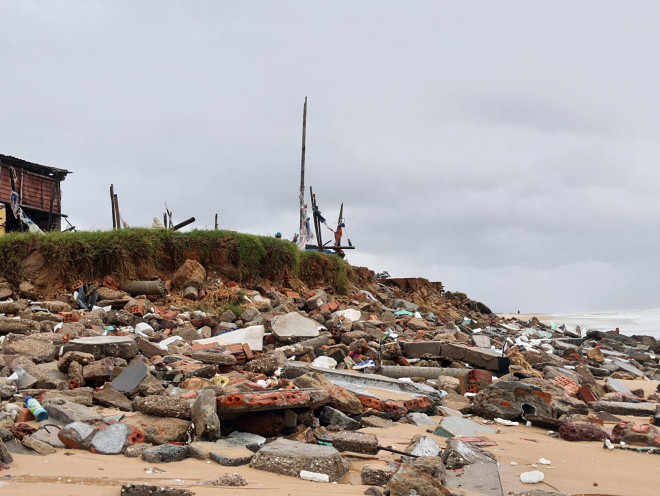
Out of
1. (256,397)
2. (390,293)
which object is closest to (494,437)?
(256,397)

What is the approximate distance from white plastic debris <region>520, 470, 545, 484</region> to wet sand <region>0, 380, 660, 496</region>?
0.04 m

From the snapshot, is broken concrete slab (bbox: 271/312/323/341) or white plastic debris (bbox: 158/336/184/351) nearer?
white plastic debris (bbox: 158/336/184/351)

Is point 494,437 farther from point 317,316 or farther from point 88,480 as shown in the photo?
point 317,316

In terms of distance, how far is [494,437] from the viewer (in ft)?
17.9

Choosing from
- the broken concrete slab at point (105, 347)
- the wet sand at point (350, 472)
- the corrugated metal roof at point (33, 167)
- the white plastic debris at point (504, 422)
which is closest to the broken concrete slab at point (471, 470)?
the wet sand at point (350, 472)

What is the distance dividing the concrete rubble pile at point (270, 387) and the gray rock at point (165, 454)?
13 mm

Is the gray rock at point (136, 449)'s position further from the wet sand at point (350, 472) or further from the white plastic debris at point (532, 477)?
the white plastic debris at point (532, 477)

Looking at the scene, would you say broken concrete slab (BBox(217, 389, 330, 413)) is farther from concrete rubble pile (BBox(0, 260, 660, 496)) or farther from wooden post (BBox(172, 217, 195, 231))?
wooden post (BBox(172, 217, 195, 231))

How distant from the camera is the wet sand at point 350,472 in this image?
3.21m

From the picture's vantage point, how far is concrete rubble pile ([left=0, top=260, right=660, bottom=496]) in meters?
4.02

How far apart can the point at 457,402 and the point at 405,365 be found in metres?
1.96

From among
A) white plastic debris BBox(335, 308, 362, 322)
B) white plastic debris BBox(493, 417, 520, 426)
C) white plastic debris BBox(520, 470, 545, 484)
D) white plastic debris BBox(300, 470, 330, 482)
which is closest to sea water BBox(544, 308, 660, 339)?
white plastic debris BBox(335, 308, 362, 322)

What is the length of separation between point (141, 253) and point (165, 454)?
9638mm

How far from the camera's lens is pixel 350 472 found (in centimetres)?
385
